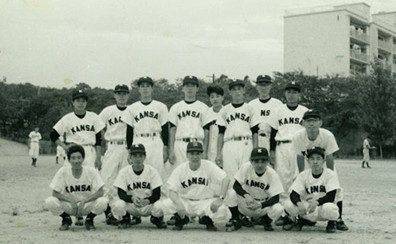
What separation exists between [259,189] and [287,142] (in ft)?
3.50

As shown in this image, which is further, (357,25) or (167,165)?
(357,25)

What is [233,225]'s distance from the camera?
7.67 m

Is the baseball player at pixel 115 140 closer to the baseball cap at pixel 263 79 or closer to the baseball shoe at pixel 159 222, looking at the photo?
the baseball shoe at pixel 159 222

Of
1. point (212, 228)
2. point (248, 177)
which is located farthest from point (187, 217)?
point (248, 177)

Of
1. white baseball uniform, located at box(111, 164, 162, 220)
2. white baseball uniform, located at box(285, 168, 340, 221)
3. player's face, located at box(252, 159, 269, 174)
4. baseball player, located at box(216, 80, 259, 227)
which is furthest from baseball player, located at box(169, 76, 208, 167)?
white baseball uniform, located at box(285, 168, 340, 221)

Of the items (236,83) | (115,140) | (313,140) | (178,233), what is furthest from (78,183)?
(313,140)

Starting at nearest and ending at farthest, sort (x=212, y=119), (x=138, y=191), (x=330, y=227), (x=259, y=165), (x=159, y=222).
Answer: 1. (x=330, y=227)
2. (x=259, y=165)
3. (x=159, y=222)
4. (x=138, y=191)
5. (x=212, y=119)

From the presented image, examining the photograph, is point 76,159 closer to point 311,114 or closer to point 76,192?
point 76,192

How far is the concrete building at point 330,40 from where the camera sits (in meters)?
56.6

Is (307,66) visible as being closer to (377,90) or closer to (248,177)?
(377,90)

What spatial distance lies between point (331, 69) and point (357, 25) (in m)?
8.44

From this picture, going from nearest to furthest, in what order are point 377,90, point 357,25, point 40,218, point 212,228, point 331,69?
1. point 212,228
2. point 40,218
3. point 377,90
4. point 331,69
5. point 357,25

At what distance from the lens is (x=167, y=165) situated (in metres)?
9.30

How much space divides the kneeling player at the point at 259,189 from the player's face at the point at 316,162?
55cm
